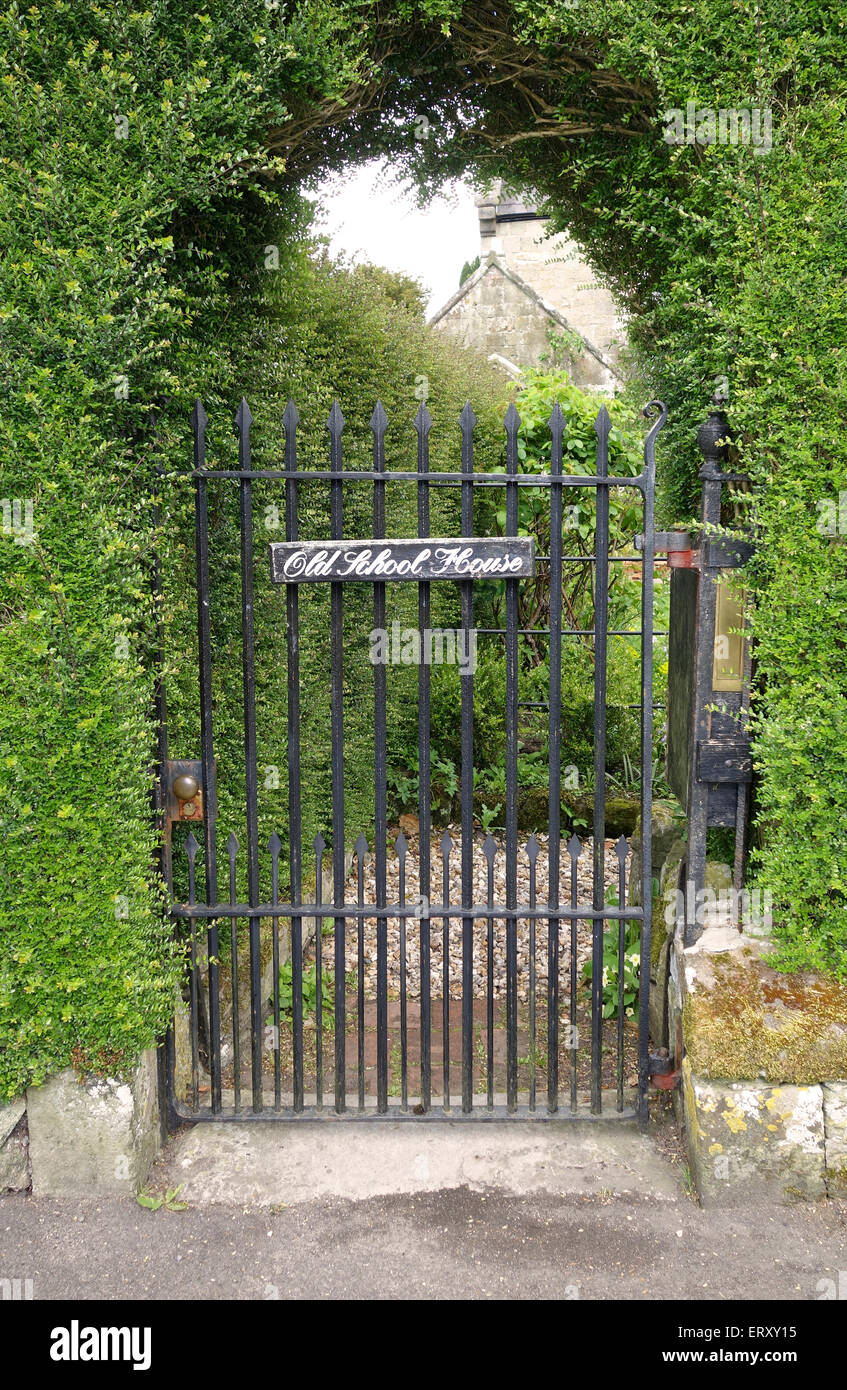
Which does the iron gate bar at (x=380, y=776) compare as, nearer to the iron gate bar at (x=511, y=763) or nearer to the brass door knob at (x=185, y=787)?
the iron gate bar at (x=511, y=763)

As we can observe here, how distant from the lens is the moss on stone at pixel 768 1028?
2.94 m

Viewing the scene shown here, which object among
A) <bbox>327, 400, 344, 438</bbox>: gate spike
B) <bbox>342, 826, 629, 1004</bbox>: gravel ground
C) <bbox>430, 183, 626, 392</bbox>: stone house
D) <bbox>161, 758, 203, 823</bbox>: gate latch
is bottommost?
<bbox>342, 826, 629, 1004</bbox>: gravel ground

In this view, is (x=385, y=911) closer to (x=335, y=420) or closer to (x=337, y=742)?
(x=337, y=742)

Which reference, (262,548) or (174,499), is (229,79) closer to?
(174,499)

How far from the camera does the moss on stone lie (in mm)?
2936

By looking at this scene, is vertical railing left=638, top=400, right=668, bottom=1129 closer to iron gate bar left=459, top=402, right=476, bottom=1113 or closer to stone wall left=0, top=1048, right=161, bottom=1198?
iron gate bar left=459, top=402, right=476, bottom=1113

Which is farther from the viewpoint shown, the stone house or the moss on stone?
the stone house

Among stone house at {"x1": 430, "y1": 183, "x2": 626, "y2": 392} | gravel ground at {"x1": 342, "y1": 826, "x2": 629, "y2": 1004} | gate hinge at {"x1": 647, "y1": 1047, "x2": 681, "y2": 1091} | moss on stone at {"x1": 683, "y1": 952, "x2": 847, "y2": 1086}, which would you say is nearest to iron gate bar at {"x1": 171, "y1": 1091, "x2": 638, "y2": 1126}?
gate hinge at {"x1": 647, "y1": 1047, "x2": 681, "y2": 1091}

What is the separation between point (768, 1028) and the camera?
9.80 ft

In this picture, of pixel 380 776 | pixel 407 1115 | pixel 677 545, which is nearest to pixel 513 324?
pixel 677 545

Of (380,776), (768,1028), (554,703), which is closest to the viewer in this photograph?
(768,1028)

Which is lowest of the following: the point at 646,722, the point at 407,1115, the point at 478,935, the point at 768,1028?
the point at 478,935

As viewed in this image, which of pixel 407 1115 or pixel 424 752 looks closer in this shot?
pixel 424 752

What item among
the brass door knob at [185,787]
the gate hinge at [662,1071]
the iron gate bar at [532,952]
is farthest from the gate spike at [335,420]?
the gate hinge at [662,1071]
